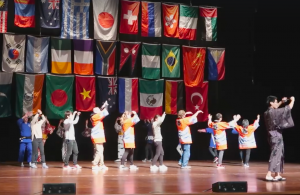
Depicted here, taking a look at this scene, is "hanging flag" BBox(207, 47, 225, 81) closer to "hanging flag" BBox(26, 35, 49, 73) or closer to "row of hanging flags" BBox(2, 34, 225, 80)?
"row of hanging flags" BBox(2, 34, 225, 80)

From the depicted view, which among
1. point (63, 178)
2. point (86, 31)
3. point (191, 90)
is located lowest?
point (63, 178)

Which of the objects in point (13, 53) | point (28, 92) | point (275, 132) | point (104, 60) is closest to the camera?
point (275, 132)

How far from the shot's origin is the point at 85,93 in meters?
15.3

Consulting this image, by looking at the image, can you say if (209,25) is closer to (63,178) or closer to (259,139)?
(259,139)

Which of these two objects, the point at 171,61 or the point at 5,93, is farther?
the point at 171,61

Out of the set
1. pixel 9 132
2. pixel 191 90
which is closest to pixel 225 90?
pixel 191 90

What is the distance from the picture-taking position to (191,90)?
1645 centimetres

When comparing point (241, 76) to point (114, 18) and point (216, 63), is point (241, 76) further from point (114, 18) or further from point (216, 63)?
point (114, 18)

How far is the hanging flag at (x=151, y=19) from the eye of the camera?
627 inches

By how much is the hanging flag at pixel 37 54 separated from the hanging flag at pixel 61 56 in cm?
22

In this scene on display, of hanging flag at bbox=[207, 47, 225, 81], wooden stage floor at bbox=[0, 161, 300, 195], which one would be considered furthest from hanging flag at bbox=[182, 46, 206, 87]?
wooden stage floor at bbox=[0, 161, 300, 195]

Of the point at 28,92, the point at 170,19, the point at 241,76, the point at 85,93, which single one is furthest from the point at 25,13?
the point at 241,76

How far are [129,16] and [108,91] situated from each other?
8.69ft

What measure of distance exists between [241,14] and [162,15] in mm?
3017
